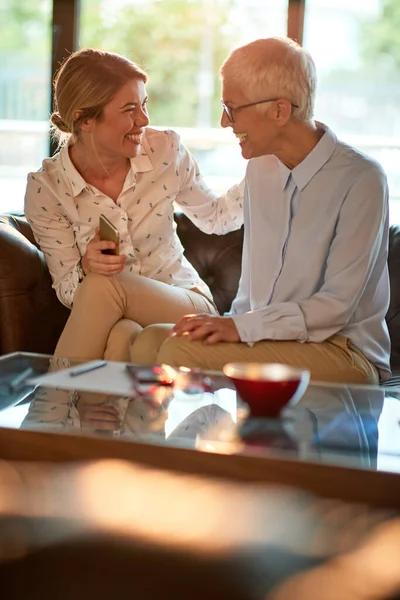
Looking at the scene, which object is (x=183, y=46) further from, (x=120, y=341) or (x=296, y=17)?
(x=120, y=341)

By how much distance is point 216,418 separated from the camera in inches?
62.9

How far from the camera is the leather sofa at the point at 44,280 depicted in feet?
8.62

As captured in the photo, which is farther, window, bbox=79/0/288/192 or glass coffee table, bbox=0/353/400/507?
window, bbox=79/0/288/192

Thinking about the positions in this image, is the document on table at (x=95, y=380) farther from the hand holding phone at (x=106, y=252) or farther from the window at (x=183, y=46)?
the window at (x=183, y=46)

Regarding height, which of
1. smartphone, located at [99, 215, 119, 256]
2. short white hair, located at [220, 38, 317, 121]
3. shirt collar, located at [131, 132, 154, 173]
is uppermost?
short white hair, located at [220, 38, 317, 121]

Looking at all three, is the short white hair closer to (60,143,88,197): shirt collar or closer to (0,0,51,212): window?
(60,143,88,197): shirt collar

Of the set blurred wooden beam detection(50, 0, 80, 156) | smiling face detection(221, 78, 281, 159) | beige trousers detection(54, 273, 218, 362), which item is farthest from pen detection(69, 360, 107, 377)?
blurred wooden beam detection(50, 0, 80, 156)

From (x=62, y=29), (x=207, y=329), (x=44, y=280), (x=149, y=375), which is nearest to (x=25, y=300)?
(x=44, y=280)

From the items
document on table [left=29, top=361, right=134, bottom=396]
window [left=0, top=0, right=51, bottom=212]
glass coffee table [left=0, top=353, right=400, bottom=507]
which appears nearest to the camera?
glass coffee table [left=0, top=353, right=400, bottom=507]

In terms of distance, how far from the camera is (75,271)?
2537 mm

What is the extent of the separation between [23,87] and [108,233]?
7.71 ft

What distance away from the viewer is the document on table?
1735mm

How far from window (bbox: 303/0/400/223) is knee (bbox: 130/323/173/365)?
2210 millimetres

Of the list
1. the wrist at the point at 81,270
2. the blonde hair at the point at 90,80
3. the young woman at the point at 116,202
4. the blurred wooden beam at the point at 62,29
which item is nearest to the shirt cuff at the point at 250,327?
the young woman at the point at 116,202
